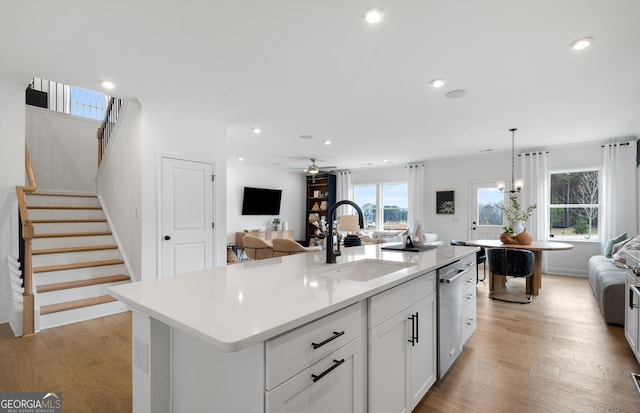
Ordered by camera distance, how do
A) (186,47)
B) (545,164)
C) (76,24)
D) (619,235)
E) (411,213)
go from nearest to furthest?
(76,24)
(186,47)
(619,235)
(545,164)
(411,213)

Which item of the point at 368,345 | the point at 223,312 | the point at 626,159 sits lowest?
the point at 368,345

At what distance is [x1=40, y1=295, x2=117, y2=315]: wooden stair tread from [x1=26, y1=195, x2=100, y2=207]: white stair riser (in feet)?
7.48

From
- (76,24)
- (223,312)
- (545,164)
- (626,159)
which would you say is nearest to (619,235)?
(626,159)

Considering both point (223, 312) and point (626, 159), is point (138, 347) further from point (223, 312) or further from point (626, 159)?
point (626, 159)

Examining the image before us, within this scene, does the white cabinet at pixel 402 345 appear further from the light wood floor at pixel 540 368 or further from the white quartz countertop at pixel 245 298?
the light wood floor at pixel 540 368

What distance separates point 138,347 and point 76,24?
A: 7.73 ft

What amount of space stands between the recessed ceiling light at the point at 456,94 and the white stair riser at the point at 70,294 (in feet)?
14.5

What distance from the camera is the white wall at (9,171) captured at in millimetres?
3359

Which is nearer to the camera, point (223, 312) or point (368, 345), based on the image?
point (223, 312)

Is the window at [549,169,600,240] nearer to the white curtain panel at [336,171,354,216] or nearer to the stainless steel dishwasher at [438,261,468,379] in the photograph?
the white curtain panel at [336,171,354,216]

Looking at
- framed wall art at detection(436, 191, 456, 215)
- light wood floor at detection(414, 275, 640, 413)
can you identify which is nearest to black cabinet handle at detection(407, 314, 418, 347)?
light wood floor at detection(414, 275, 640, 413)

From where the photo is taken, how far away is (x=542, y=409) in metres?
1.95

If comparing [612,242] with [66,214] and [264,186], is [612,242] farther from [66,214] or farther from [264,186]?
[66,214]

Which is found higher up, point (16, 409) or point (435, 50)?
point (435, 50)
